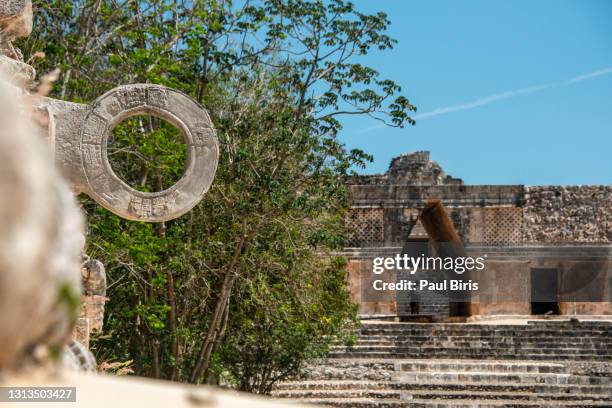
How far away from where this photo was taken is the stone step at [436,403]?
13.5 meters

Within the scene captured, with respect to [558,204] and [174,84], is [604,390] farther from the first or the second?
[558,204]

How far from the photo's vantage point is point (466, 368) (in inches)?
622

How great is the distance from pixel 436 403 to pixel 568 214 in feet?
38.1

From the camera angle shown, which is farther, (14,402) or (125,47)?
(125,47)

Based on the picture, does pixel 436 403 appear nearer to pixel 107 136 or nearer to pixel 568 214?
pixel 107 136

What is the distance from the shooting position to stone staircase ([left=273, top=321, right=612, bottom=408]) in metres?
14.1

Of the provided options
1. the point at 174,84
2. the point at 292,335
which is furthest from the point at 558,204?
the point at 174,84

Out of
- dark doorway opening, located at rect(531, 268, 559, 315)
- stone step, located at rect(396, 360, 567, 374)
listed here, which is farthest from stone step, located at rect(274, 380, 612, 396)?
dark doorway opening, located at rect(531, 268, 559, 315)

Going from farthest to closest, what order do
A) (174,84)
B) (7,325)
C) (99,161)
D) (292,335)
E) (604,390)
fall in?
(604,390), (292,335), (174,84), (99,161), (7,325)

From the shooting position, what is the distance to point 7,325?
1.79 metres

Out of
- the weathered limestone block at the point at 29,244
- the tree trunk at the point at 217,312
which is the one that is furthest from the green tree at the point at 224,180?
the weathered limestone block at the point at 29,244

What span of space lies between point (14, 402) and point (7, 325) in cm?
41

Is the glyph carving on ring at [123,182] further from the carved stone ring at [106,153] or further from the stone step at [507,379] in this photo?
the stone step at [507,379]

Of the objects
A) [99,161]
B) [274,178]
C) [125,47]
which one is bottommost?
[99,161]
